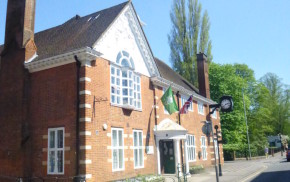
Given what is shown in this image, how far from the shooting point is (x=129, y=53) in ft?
60.4

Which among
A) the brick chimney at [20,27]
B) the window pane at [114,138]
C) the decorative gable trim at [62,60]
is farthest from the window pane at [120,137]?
the brick chimney at [20,27]

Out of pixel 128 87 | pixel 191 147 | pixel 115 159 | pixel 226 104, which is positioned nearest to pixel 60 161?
pixel 115 159

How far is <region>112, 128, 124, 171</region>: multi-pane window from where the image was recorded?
1568 cm

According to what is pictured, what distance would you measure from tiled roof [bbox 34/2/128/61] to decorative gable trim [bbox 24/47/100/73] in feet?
1.81

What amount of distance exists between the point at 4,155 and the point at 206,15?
127 ft

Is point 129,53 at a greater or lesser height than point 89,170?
greater

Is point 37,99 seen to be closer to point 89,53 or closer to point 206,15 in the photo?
point 89,53

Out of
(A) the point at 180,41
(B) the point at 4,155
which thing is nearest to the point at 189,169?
(B) the point at 4,155

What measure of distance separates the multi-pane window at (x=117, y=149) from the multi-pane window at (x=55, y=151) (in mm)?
2703

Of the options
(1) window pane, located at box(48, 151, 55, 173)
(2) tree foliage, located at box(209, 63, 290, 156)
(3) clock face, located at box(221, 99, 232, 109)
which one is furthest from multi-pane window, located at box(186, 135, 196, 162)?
(2) tree foliage, located at box(209, 63, 290, 156)

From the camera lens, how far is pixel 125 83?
1742cm

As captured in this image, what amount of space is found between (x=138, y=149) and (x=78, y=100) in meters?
5.55

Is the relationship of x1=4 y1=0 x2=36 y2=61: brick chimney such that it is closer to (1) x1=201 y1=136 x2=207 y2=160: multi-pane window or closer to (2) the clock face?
(2) the clock face

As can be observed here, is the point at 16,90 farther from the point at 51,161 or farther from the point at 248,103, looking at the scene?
the point at 248,103
